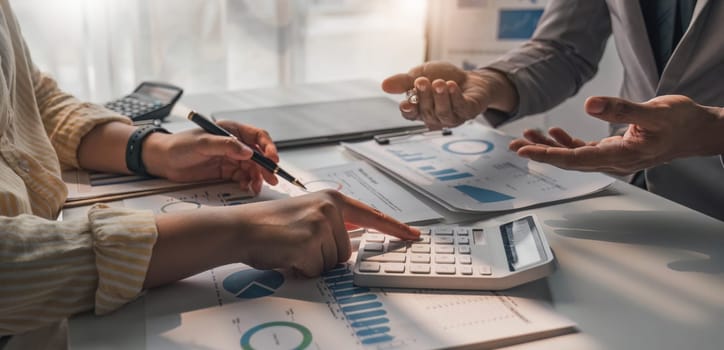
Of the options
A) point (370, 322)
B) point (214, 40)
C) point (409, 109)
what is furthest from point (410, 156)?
point (214, 40)

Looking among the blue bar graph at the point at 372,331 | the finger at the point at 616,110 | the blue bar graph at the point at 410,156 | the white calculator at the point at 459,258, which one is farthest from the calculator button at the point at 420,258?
the blue bar graph at the point at 410,156

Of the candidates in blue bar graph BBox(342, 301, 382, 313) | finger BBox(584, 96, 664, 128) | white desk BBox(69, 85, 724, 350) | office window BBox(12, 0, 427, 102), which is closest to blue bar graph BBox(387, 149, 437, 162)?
white desk BBox(69, 85, 724, 350)

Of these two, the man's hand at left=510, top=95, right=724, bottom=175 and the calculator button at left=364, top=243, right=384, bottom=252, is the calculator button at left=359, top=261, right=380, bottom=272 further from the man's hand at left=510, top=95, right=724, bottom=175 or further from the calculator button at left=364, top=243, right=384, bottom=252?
the man's hand at left=510, top=95, right=724, bottom=175

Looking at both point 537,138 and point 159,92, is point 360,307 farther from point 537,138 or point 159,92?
point 159,92

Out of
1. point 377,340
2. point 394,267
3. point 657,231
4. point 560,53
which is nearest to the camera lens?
point 377,340

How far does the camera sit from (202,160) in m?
0.93

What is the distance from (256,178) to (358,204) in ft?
0.81

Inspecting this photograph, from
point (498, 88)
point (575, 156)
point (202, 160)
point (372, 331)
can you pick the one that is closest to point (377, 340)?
point (372, 331)

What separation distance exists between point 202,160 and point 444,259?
41cm

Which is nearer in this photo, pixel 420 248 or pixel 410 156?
pixel 420 248

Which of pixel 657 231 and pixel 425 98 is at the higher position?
pixel 425 98

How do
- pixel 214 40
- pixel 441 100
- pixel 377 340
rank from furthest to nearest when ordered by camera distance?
pixel 214 40, pixel 441 100, pixel 377 340

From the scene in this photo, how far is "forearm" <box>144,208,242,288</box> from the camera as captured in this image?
0.63 metres

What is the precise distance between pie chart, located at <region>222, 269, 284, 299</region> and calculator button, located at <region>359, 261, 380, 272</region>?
3.0 inches
